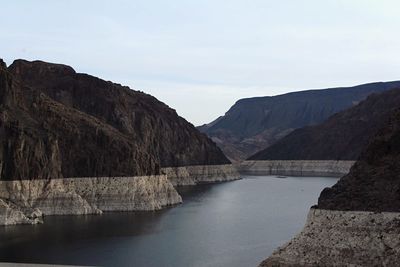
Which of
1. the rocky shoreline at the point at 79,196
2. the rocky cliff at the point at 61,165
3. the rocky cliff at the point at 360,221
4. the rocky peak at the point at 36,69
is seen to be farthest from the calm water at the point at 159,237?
the rocky peak at the point at 36,69

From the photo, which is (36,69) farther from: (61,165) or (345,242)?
(345,242)

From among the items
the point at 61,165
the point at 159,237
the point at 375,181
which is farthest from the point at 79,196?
the point at 375,181

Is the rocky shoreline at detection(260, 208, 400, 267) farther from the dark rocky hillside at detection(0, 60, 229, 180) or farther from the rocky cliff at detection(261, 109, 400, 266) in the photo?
the dark rocky hillside at detection(0, 60, 229, 180)

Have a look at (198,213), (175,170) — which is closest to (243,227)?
(198,213)

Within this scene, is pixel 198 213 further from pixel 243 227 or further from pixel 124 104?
pixel 124 104

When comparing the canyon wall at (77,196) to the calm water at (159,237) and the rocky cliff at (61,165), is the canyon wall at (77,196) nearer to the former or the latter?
the rocky cliff at (61,165)

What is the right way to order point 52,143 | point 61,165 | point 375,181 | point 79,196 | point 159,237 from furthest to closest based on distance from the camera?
point 61,165, point 52,143, point 79,196, point 159,237, point 375,181
